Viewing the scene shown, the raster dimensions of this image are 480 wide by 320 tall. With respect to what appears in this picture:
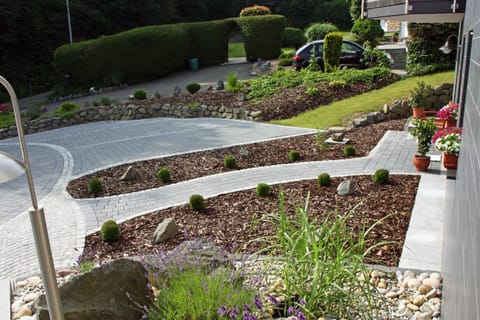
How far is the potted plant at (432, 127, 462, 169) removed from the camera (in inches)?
308

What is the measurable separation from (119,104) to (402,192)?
43.6ft

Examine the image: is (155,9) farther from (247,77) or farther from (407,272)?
(407,272)

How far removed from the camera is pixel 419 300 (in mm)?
4438

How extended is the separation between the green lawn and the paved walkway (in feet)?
3.05

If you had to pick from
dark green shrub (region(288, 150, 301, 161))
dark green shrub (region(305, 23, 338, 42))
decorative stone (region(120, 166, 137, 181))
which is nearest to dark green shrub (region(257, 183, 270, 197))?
dark green shrub (region(288, 150, 301, 161))

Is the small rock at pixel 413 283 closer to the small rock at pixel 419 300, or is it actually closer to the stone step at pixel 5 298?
the small rock at pixel 419 300

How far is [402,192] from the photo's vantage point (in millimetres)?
7602

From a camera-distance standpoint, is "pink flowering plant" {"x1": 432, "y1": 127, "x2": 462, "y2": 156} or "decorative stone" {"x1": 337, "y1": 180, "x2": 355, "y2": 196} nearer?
"decorative stone" {"x1": 337, "y1": 180, "x2": 355, "y2": 196}

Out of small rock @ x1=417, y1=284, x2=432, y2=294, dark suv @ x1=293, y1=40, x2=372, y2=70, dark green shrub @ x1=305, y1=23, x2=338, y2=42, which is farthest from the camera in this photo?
dark green shrub @ x1=305, y1=23, x2=338, y2=42

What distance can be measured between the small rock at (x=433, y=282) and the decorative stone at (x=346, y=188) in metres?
2.84

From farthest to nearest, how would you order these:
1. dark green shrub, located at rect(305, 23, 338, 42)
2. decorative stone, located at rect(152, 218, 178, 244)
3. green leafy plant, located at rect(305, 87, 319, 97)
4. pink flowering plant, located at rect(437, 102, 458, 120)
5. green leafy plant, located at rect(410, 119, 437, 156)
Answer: dark green shrub, located at rect(305, 23, 338, 42) → green leafy plant, located at rect(305, 87, 319, 97) → pink flowering plant, located at rect(437, 102, 458, 120) → green leafy plant, located at rect(410, 119, 437, 156) → decorative stone, located at rect(152, 218, 178, 244)

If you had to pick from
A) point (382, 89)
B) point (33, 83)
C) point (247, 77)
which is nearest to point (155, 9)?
point (33, 83)

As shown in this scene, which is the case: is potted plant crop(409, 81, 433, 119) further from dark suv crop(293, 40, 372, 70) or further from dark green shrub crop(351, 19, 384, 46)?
dark green shrub crop(351, 19, 384, 46)

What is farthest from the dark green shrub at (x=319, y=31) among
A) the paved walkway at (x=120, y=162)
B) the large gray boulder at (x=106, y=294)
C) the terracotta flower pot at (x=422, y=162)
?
the large gray boulder at (x=106, y=294)
